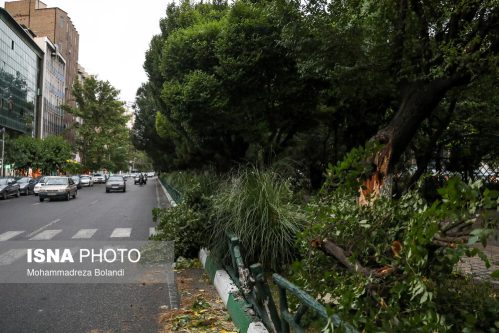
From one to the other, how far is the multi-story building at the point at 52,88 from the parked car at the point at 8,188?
51688mm

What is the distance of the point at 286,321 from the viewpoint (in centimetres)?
396

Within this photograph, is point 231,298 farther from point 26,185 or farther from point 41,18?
point 41,18

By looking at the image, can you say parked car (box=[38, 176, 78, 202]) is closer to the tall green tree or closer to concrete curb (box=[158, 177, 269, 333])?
concrete curb (box=[158, 177, 269, 333])

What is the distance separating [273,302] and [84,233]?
35.1 ft

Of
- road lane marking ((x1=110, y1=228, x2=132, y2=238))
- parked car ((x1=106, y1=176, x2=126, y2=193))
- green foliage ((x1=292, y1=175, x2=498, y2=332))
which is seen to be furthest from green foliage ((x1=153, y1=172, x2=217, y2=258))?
parked car ((x1=106, y1=176, x2=126, y2=193))

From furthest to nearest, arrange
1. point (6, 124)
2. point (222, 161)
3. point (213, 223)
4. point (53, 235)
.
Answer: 1. point (6, 124)
2. point (222, 161)
3. point (53, 235)
4. point (213, 223)

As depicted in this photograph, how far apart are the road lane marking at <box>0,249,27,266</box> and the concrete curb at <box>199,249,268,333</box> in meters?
4.06

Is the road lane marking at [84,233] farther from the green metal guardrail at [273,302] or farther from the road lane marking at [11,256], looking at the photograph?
the green metal guardrail at [273,302]

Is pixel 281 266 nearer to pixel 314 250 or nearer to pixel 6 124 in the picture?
pixel 314 250

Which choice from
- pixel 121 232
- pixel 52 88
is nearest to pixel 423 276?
pixel 121 232

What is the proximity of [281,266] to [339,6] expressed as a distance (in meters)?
6.04

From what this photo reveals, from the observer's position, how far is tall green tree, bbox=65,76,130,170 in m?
81.5

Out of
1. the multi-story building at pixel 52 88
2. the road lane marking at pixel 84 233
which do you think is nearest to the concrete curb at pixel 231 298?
the road lane marking at pixel 84 233

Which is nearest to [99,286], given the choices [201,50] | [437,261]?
[437,261]
